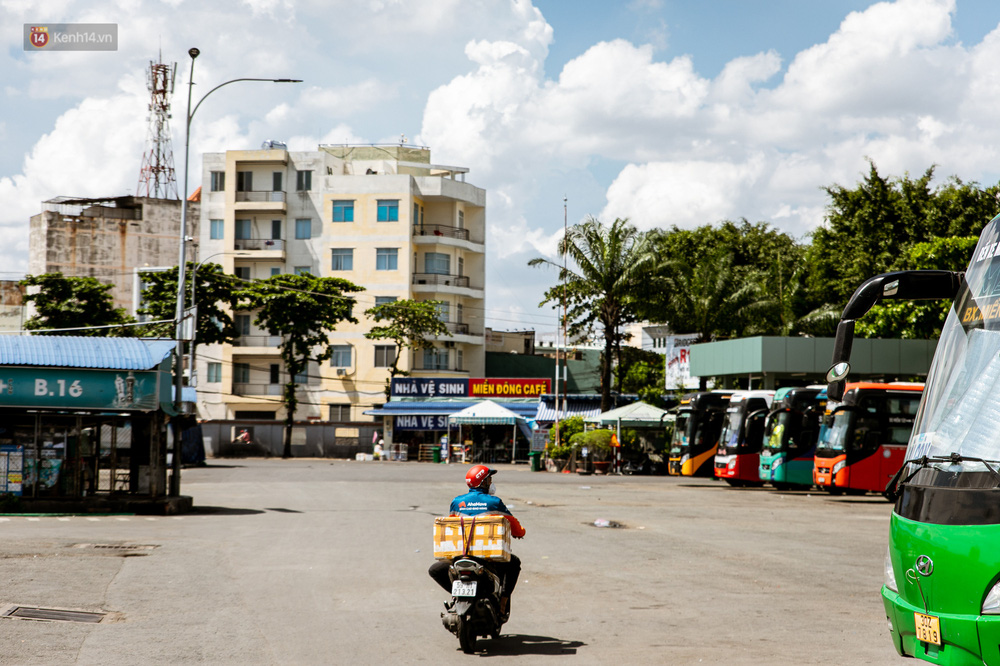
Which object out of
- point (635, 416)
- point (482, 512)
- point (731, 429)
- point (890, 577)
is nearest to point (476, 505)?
point (482, 512)

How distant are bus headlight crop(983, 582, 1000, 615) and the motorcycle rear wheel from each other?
13.7 ft

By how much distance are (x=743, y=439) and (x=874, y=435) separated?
6.72 metres

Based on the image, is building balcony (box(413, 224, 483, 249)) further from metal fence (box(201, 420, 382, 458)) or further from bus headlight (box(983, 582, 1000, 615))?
bus headlight (box(983, 582, 1000, 615))

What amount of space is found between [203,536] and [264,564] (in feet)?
12.6

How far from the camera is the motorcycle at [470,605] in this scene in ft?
26.6

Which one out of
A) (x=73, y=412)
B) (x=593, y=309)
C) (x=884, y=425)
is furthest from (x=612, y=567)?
(x=593, y=309)

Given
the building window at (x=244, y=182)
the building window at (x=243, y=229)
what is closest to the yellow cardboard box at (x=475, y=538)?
the building window at (x=243, y=229)

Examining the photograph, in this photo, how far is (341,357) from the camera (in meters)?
66.5

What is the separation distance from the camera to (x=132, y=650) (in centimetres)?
809

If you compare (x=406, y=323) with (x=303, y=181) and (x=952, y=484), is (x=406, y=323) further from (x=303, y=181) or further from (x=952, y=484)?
(x=952, y=484)

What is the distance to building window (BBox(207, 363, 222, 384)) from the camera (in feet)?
219

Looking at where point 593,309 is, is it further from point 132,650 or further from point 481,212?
point 132,650

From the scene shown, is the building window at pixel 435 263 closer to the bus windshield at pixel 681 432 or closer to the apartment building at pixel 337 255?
the apartment building at pixel 337 255

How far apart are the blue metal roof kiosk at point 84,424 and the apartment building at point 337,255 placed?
43.7 m
